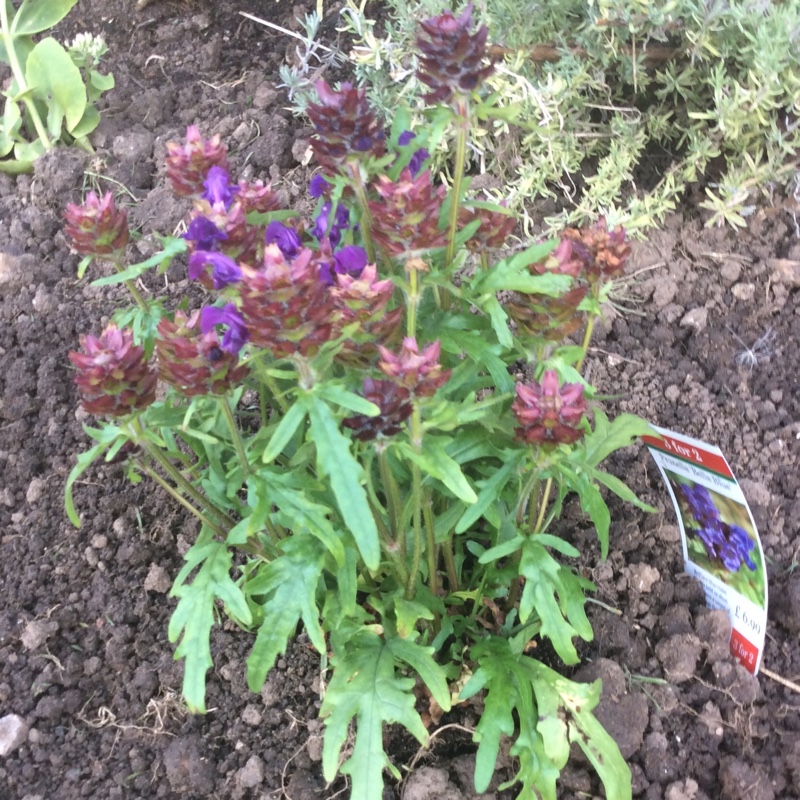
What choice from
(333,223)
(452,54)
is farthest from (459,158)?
(333,223)

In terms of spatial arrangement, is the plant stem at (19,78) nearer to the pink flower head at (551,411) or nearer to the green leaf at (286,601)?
the green leaf at (286,601)

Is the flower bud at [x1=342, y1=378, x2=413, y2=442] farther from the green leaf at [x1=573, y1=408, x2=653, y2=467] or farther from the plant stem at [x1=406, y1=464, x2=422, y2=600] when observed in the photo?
the green leaf at [x1=573, y1=408, x2=653, y2=467]

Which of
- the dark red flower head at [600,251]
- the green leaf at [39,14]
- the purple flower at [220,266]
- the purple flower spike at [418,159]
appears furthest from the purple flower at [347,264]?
the green leaf at [39,14]

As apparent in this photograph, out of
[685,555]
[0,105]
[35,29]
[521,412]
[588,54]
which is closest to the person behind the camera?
[521,412]

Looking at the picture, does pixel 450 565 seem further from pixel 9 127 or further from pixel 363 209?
pixel 9 127

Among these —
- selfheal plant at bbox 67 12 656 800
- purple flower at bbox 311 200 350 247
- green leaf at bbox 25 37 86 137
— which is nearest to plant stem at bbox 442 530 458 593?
selfheal plant at bbox 67 12 656 800

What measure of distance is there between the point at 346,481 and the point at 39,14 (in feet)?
10.1

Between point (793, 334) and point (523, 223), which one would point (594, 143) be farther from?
point (793, 334)

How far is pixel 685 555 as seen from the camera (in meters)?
2.06

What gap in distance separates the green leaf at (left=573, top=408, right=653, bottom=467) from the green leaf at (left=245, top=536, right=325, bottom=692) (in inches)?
26.3

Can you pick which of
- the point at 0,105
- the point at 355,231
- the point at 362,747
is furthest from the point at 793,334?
the point at 0,105

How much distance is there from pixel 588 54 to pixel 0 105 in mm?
2597

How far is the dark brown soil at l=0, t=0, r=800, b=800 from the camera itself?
1873 millimetres

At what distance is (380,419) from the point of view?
1.36 m
